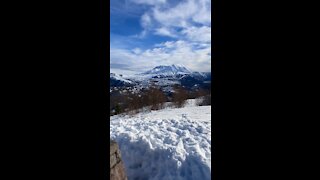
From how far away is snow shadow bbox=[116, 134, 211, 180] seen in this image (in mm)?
4242

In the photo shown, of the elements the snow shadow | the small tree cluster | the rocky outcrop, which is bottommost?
the snow shadow

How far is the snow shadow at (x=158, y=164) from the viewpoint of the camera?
424 cm

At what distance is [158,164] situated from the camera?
4.60m
